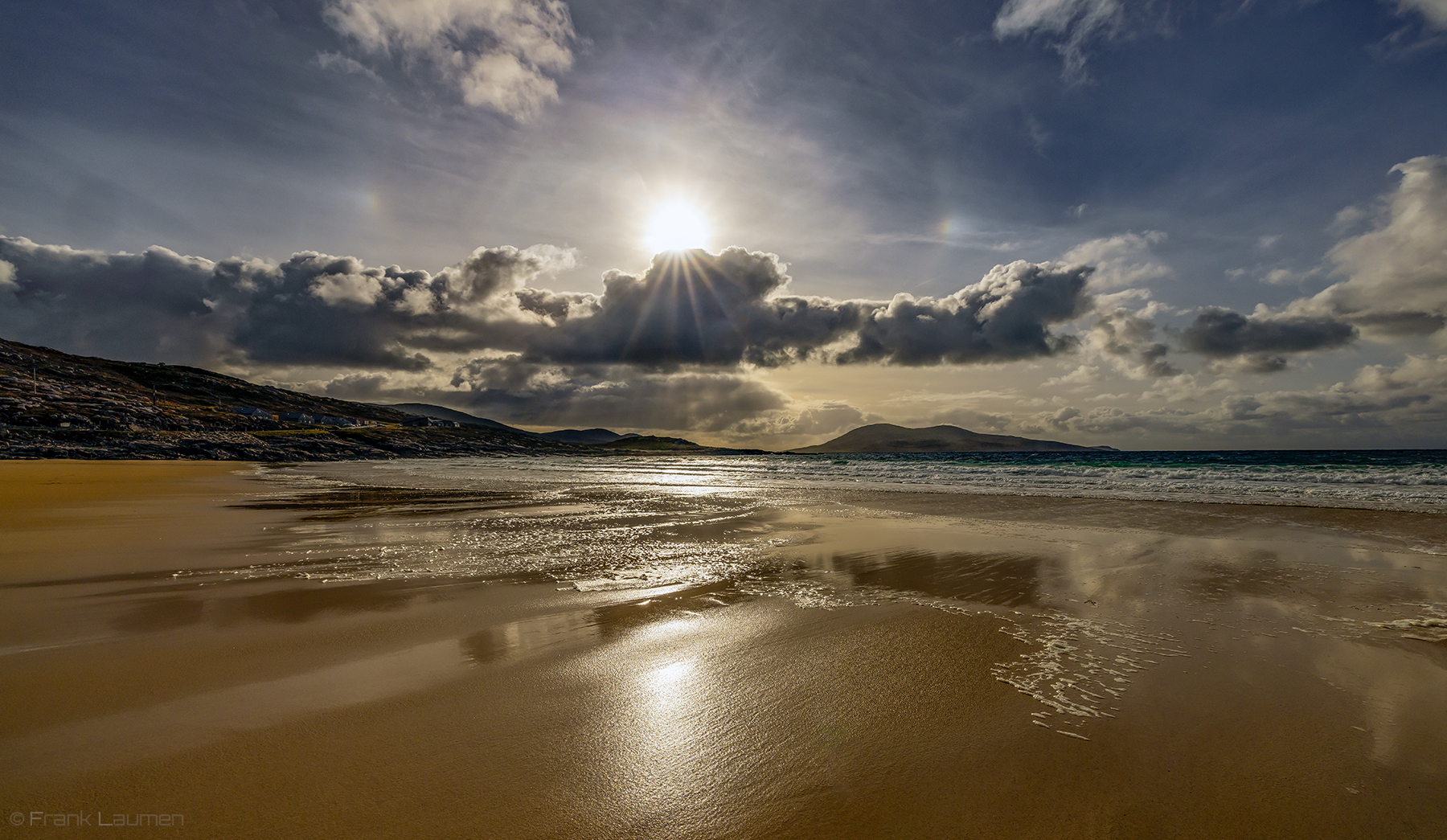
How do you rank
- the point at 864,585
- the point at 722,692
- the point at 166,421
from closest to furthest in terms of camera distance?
the point at 722,692, the point at 864,585, the point at 166,421

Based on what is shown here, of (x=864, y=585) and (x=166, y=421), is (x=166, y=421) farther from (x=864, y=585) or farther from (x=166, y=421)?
(x=864, y=585)

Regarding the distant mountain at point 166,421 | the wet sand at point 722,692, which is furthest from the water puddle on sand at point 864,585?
the distant mountain at point 166,421

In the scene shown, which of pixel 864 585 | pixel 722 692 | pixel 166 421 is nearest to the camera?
pixel 722 692

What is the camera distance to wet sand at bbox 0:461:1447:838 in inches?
115

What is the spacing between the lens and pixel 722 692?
4344mm

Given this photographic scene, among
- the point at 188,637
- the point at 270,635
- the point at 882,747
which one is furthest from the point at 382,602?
the point at 882,747

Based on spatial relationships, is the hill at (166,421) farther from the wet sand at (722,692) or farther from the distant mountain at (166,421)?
the wet sand at (722,692)

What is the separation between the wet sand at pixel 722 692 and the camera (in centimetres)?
293

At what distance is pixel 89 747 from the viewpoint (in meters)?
3.32

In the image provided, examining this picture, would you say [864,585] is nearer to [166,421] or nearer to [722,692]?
[722,692]

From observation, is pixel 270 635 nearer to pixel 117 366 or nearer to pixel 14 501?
pixel 14 501

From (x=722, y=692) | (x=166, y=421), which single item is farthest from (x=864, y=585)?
(x=166, y=421)

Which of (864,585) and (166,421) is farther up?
(166,421)

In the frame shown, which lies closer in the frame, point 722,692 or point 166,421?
point 722,692
